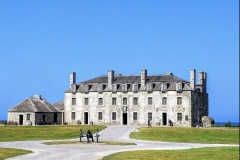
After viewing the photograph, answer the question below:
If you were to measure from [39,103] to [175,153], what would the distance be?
57261 millimetres

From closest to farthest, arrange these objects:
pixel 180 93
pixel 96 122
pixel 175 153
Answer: pixel 175 153
pixel 180 93
pixel 96 122

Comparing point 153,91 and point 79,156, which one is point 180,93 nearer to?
point 153,91

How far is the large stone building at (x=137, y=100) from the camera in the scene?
80.6 metres

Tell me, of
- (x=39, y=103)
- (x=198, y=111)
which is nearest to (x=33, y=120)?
(x=39, y=103)

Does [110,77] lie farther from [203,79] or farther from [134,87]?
[203,79]

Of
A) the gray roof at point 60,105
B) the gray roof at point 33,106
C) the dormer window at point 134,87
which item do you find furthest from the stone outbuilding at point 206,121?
→ the gray roof at point 60,105

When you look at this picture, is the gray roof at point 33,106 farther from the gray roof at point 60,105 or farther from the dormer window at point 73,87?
the gray roof at point 60,105

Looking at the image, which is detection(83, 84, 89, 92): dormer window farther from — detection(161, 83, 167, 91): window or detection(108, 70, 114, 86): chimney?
detection(161, 83, 167, 91): window

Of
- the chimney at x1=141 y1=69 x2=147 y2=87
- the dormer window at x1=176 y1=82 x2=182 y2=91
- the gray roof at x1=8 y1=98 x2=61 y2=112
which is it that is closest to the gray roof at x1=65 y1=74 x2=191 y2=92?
the dormer window at x1=176 y1=82 x2=182 y2=91

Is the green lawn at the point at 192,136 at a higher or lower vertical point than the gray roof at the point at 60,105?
lower

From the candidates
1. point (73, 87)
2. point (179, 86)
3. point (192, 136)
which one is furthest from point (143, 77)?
point (192, 136)

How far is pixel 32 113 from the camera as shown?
81.9 meters

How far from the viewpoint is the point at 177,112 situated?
80688 mm

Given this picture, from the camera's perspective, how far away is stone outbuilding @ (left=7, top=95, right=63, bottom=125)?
3233 inches
